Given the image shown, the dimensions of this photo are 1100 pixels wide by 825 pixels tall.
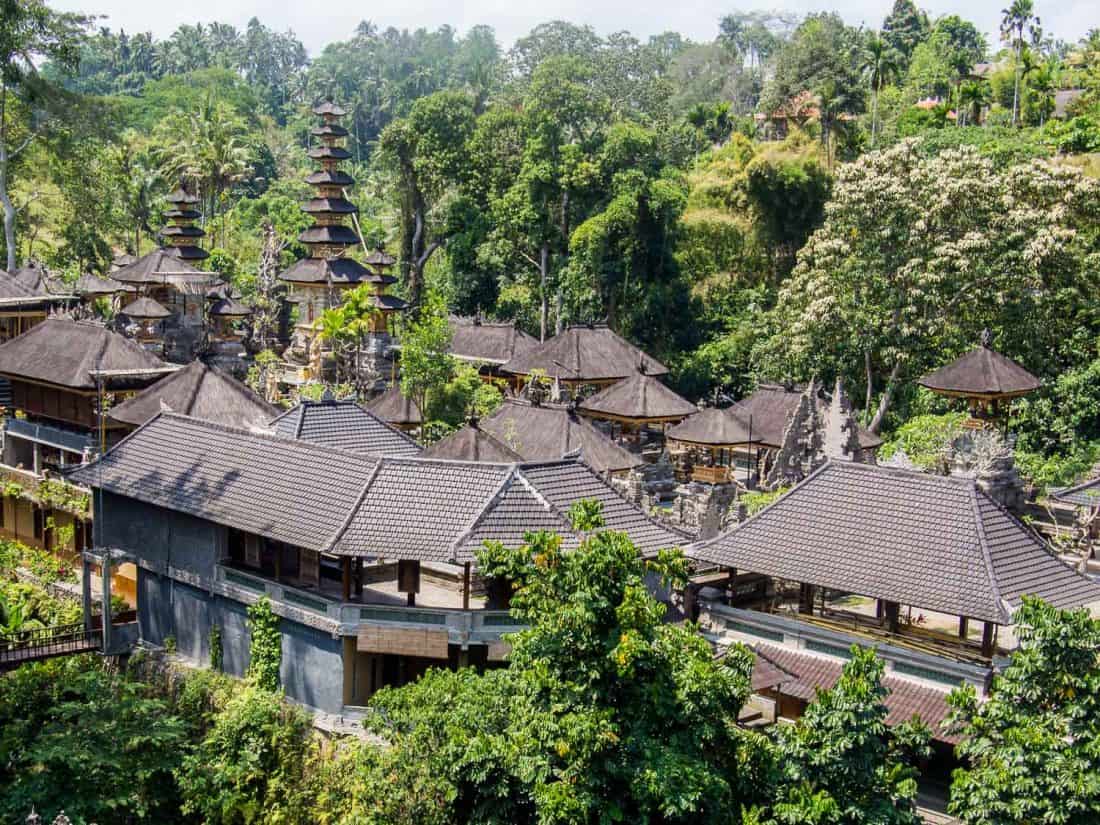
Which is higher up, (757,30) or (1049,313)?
(757,30)

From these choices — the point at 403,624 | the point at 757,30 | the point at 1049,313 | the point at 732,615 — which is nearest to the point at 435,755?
the point at 403,624

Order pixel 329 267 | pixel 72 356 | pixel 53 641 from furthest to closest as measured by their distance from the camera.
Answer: pixel 329 267 → pixel 72 356 → pixel 53 641

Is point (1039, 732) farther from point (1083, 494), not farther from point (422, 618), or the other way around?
point (1083, 494)

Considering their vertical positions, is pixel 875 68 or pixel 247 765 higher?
pixel 875 68

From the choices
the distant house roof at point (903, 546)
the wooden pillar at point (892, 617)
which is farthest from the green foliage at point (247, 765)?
the wooden pillar at point (892, 617)

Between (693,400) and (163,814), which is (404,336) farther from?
(163,814)

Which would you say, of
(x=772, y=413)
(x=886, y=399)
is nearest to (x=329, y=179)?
(x=772, y=413)
